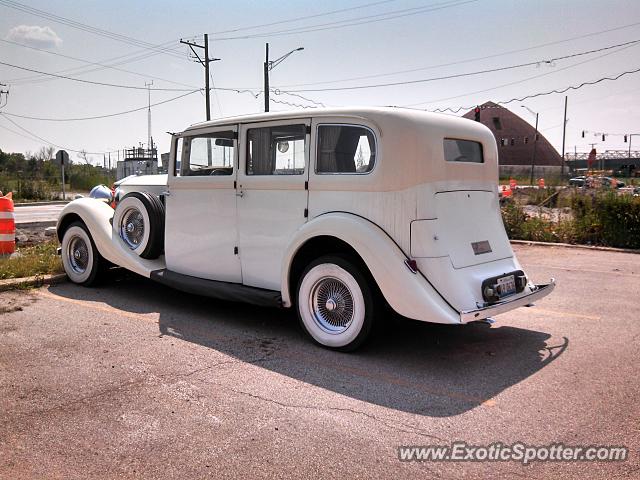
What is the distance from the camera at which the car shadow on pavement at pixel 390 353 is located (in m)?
4.08

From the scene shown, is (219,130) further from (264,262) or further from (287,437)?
(287,437)

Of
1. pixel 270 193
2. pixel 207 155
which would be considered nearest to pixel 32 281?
pixel 207 155

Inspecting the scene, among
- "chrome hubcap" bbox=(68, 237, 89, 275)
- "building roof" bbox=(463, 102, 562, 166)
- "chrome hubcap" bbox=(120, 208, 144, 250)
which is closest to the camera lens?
"chrome hubcap" bbox=(120, 208, 144, 250)

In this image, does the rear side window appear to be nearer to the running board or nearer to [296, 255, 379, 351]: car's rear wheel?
[296, 255, 379, 351]: car's rear wheel

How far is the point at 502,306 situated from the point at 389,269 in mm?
1019

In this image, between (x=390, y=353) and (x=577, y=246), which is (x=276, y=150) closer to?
(x=390, y=353)

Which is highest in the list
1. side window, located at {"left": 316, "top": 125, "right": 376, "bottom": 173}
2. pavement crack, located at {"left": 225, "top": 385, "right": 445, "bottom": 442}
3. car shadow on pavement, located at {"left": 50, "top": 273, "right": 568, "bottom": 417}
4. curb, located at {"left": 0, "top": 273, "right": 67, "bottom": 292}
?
side window, located at {"left": 316, "top": 125, "right": 376, "bottom": 173}

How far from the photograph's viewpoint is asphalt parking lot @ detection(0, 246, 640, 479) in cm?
310

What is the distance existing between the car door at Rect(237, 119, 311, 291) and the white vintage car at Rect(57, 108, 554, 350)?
11mm

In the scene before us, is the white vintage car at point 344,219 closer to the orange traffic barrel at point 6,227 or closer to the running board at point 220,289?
the running board at point 220,289

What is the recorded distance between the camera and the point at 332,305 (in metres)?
4.93

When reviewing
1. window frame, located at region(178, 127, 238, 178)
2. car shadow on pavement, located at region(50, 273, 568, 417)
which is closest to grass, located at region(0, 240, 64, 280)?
car shadow on pavement, located at region(50, 273, 568, 417)

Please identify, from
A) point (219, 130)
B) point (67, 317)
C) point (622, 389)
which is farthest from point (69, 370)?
point (622, 389)

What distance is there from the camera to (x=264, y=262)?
5508 mm
